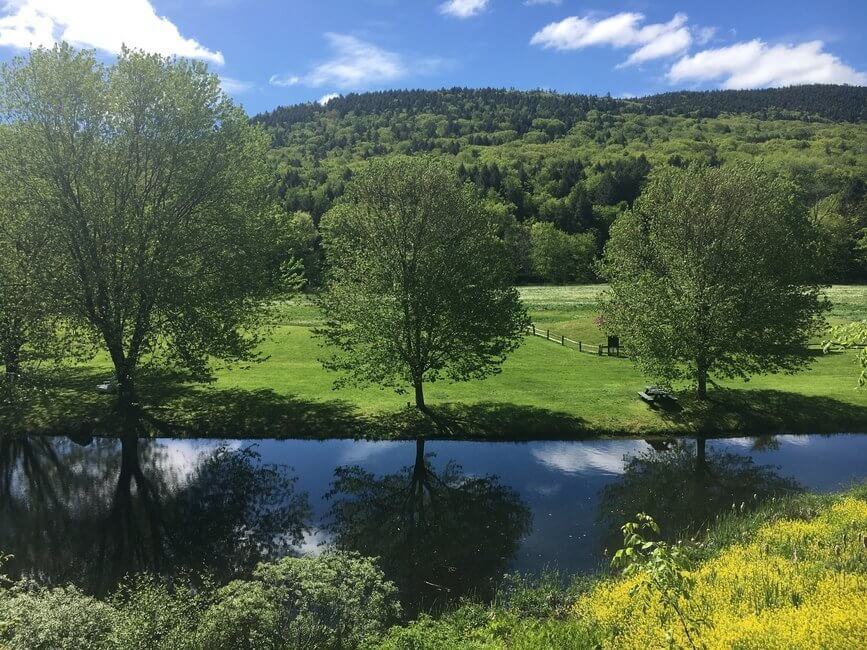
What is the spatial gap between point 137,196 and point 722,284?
33879mm

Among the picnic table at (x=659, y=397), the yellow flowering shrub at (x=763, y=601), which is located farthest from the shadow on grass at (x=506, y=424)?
the yellow flowering shrub at (x=763, y=601)

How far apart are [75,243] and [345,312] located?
47.8 ft

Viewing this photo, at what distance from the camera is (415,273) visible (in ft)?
101

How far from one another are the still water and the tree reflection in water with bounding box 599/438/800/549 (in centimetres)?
10

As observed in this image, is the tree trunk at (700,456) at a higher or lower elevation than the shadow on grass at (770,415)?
lower

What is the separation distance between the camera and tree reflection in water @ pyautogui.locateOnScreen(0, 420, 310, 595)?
714 inches

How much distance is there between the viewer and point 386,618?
1461 centimetres

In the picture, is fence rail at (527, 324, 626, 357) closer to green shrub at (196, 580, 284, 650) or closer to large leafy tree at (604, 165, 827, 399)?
large leafy tree at (604, 165, 827, 399)

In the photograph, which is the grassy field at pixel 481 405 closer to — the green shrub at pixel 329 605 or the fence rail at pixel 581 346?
the fence rail at pixel 581 346

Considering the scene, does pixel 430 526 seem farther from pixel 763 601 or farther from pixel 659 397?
pixel 659 397

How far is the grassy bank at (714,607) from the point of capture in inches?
409

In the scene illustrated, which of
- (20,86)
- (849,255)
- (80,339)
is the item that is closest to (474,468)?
(80,339)

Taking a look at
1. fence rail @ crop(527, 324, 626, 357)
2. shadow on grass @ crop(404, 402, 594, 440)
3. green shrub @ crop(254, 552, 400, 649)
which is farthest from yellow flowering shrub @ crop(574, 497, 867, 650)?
fence rail @ crop(527, 324, 626, 357)

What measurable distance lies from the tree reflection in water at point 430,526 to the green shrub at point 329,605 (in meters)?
2.01
